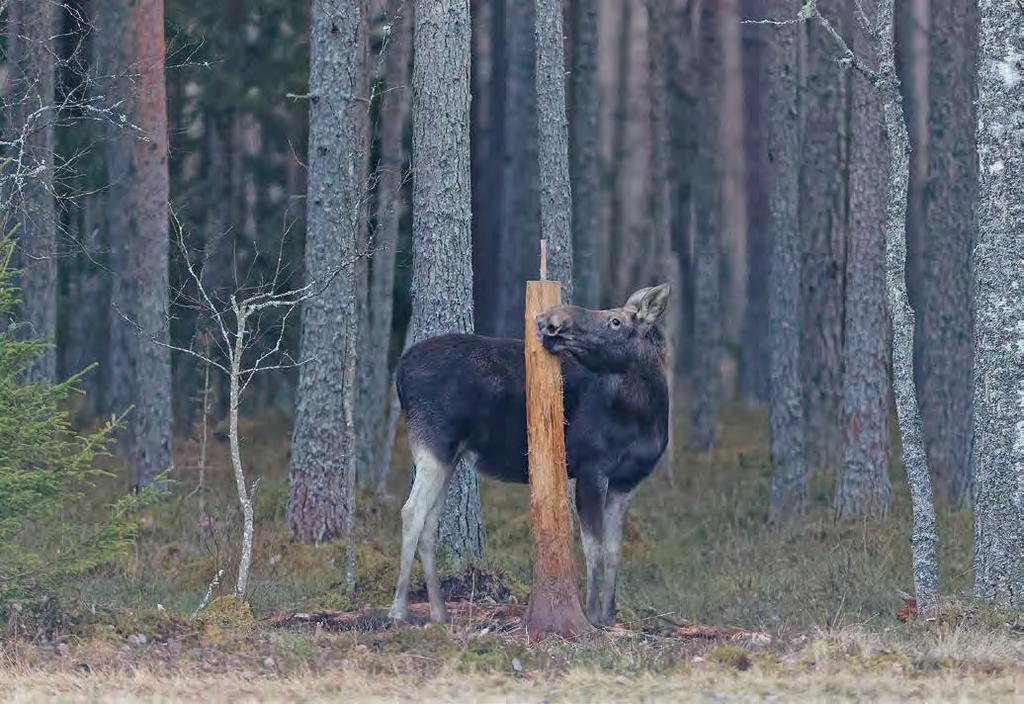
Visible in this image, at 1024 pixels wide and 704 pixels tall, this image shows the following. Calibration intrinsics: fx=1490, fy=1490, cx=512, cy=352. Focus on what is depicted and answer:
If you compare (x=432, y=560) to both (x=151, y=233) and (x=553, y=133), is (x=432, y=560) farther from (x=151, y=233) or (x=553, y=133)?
(x=151, y=233)

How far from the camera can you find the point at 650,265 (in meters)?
34.8

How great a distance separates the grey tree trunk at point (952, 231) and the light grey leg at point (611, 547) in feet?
29.3

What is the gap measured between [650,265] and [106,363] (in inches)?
502

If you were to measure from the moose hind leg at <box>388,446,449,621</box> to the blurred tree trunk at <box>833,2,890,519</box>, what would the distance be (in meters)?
7.65

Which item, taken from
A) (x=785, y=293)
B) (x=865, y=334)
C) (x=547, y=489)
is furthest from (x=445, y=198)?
(x=785, y=293)

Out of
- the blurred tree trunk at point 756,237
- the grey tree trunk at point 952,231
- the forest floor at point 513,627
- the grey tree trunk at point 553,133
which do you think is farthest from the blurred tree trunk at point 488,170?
the forest floor at point 513,627

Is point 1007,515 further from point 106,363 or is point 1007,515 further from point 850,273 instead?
point 106,363

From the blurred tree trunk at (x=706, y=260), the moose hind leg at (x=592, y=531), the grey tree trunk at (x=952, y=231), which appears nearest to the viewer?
the moose hind leg at (x=592, y=531)

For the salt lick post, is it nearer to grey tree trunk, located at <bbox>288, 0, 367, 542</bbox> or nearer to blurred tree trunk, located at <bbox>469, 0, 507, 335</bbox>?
grey tree trunk, located at <bbox>288, 0, 367, 542</bbox>

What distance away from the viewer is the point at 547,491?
39.2 ft

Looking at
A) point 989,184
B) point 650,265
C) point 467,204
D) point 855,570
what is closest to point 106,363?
point 650,265

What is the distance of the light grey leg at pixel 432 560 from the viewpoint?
510 inches

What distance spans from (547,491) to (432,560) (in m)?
1.66

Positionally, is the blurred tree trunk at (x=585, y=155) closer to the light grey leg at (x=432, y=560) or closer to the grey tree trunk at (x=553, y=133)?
the grey tree trunk at (x=553, y=133)
